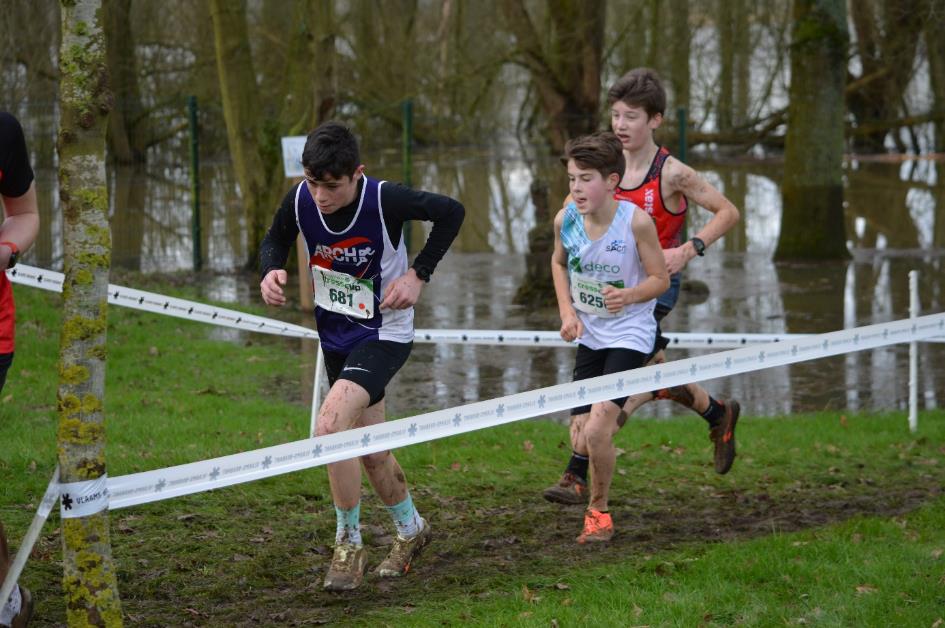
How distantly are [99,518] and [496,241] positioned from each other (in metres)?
16.2

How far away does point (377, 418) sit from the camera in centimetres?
520

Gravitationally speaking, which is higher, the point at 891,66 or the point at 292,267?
the point at 891,66

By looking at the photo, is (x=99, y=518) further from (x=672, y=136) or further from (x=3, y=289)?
(x=672, y=136)

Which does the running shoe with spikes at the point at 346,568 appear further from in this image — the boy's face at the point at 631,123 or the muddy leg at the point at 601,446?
the boy's face at the point at 631,123

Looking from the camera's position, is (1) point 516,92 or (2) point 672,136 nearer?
(2) point 672,136

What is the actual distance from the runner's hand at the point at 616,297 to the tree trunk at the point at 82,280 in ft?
7.81

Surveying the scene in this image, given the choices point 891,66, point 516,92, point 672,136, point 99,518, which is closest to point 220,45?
point 99,518

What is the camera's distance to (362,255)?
4992 mm

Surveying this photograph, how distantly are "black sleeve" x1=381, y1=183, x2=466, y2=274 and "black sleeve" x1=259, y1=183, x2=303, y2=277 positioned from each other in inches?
16.3

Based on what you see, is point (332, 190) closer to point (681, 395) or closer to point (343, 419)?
point (343, 419)

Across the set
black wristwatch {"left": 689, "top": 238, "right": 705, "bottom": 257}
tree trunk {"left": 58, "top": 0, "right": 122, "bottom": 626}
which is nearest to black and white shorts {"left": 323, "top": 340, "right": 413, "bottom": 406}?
tree trunk {"left": 58, "top": 0, "right": 122, "bottom": 626}

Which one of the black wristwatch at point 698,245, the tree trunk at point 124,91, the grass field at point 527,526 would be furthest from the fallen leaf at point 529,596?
the tree trunk at point 124,91

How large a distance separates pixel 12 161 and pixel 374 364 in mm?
1554

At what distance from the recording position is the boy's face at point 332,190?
4.78 metres
